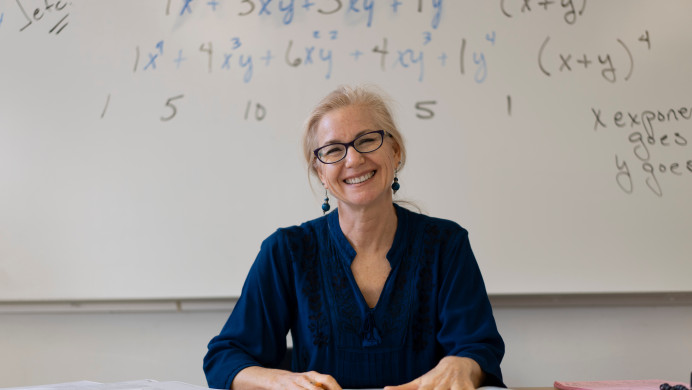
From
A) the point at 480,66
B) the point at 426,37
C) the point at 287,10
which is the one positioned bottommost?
the point at 480,66

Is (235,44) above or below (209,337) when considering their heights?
above

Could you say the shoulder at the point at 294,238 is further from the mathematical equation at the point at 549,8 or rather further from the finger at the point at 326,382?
the mathematical equation at the point at 549,8

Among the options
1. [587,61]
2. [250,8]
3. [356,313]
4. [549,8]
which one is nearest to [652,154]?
[587,61]

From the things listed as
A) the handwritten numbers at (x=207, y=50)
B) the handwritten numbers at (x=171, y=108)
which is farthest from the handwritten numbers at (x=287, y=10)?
the handwritten numbers at (x=171, y=108)

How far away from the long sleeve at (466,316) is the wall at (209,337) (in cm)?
74

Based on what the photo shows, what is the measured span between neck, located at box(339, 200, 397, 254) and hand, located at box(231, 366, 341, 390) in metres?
0.37

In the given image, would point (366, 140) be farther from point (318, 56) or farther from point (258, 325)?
point (318, 56)

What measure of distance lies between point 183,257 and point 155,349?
35 centimetres

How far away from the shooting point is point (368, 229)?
1456mm

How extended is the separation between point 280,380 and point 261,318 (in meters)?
0.23

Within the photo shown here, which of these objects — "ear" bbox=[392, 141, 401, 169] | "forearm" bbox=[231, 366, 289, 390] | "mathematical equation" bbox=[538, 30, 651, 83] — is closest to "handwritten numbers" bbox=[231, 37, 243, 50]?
"ear" bbox=[392, 141, 401, 169]

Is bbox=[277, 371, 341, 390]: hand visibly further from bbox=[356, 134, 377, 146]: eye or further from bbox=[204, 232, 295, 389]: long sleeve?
bbox=[356, 134, 377, 146]: eye

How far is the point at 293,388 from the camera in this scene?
1.16m

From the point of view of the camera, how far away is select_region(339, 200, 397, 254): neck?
1.45 m
